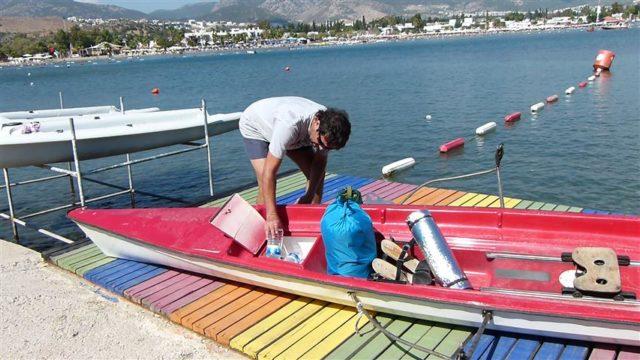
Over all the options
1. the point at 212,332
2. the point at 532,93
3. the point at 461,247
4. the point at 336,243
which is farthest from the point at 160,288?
the point at 532,93

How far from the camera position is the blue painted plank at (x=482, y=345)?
4.20 m

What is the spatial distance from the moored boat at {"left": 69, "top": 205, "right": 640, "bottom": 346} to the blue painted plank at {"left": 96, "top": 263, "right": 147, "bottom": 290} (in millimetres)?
108

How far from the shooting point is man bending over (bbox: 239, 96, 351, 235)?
4.87 meters

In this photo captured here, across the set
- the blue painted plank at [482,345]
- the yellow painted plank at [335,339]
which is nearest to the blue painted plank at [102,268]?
the yellow painted plank at [335,339]

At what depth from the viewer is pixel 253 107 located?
239 inches

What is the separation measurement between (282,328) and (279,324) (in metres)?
0.08

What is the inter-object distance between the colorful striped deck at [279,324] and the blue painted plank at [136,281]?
0.01m

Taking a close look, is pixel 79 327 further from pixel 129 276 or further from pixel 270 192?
pixel 270 192

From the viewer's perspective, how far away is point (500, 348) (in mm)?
4250

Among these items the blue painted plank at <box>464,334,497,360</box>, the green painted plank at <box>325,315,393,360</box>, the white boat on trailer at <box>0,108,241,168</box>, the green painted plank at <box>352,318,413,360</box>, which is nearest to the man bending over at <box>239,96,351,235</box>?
the green painted plank at <box>325,315,393,360</box>

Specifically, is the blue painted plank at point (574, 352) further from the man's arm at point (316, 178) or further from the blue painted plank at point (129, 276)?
the blue painted plank at point (129, 276)

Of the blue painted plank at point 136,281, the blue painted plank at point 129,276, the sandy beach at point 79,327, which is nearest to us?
the sandy beach at point 79,327

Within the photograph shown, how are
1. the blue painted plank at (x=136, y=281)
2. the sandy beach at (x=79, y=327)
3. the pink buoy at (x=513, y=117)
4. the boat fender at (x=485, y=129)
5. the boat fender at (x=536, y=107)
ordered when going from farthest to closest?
the boat fender at (x=536, y=107)
the pink buoy at (x=513, y=117)
the boat fender at (x=485, y=129)
the blue painted plank at (x=136, y=281)
the sandy beach at (x=79, y=327)

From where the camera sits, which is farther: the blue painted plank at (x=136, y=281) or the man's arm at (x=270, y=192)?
the blue painted plank at (x=136, y=281)
